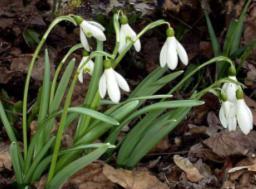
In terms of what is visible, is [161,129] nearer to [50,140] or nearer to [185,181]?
[185,181]

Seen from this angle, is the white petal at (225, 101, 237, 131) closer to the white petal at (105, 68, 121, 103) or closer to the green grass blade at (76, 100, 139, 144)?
the green grass blade at (76, 100, 139, 144)

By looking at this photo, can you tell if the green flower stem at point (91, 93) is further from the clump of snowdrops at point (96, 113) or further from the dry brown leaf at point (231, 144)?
the dry brown leaf at point (231, 144)

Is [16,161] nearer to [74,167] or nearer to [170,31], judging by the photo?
[74,167]

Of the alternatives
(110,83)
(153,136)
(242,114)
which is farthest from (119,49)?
(242,114)

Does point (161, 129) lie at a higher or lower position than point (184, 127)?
higher

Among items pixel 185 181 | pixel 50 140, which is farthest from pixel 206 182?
pixel 50 140

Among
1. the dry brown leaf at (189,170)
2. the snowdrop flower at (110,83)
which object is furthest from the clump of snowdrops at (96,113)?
the dry brown leaf at (189,170)
